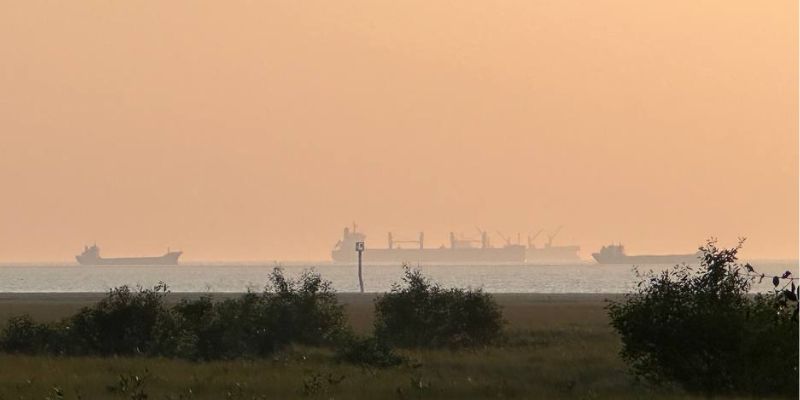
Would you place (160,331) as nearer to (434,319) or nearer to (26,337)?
(26,337)

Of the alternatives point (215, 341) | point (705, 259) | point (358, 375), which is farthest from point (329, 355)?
point (705, 259)

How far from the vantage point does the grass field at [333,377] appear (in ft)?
107

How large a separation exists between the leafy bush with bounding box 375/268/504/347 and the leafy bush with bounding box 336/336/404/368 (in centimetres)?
991

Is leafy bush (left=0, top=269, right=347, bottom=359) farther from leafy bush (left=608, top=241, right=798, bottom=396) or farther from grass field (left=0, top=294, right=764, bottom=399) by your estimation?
leafy bush (left=608, top=241, right=798, bottom=396)

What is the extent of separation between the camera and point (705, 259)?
117ft

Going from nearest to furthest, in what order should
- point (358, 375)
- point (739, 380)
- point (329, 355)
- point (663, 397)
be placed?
point (663, 397) → point (739, 380) → point (358, 375) → point (329, 355)

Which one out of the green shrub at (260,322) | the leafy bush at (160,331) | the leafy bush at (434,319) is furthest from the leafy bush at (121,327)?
the leafy bush at (434,319)

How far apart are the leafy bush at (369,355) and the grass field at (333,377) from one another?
578 mm

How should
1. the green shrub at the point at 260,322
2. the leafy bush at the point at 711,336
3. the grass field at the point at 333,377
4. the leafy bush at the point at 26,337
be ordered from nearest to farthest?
the grass field at the point at 333,377
the leafy bush at the point at 711,336
the green shrub at the point at 260,322
the leafy bush at the point at 26,337

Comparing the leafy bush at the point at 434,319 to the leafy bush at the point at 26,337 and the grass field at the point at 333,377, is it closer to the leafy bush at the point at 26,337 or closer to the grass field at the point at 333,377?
the grass field at the point at 333,377

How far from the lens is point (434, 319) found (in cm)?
5412

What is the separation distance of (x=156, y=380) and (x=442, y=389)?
726 cm

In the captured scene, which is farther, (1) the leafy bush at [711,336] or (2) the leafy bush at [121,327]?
(2) the leafy bush at [121,327]

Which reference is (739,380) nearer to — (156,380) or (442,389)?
(442,389)
